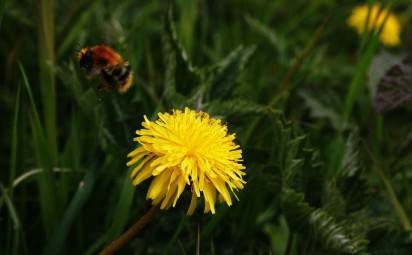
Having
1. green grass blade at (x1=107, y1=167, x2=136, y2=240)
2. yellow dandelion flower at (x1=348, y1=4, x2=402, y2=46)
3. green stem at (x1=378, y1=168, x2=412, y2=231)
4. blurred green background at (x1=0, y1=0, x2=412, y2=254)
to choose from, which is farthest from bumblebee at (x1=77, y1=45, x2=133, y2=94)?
yellow dandelion flower at (x1=348, y1=4, x2=402, y2=46)

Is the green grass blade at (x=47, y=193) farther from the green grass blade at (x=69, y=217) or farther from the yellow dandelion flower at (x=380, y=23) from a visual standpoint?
the yellow dandelion flower at (x=380, y=23)

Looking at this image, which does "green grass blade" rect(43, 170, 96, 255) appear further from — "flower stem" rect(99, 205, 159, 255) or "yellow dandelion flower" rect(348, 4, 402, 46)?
"yellow dandelion flower" rect(348, 4, 402, 46)

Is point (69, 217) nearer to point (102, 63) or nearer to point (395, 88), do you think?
point (102, 63)

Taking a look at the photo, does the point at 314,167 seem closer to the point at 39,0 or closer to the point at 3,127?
the point at 39,0

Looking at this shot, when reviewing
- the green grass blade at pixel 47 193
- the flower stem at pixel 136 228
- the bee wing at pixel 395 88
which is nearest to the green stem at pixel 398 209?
the bee wing at pixel 395 88

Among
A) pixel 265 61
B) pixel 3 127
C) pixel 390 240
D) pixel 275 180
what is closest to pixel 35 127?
pixel 3 127

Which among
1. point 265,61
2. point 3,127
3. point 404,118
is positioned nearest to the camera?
point 3,127
